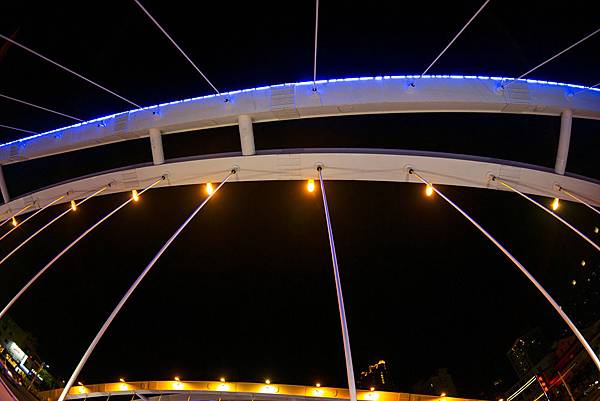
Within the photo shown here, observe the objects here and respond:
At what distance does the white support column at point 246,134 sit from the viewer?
438 centimetres

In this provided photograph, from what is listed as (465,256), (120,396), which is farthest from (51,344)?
(465,256)

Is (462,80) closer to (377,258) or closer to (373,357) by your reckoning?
(377,258)

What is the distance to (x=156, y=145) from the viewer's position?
Answer: 4.79 metres

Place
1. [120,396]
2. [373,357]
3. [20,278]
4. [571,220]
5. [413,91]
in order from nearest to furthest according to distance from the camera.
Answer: [413,91] < [571,220] < [20,278] < [120,396] < [373,357]

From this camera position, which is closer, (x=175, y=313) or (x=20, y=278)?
(x=20, y=278)

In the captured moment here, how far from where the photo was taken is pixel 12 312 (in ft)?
32.0

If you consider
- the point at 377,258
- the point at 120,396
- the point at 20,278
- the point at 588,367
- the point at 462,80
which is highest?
the point at 588,367

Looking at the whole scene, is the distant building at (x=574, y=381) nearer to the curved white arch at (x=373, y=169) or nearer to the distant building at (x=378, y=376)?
the distant building at (x=378, y=376)

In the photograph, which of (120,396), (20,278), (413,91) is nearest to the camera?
(413,91)

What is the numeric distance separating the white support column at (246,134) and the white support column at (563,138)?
3770 millimetres

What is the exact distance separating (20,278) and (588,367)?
2156 cm

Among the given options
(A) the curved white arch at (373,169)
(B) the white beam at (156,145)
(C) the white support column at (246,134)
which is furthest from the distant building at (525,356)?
(B) the white beam at (156,145)

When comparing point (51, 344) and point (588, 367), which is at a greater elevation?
point (588, 367)

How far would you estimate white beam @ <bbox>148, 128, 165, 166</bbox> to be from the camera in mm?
4709
